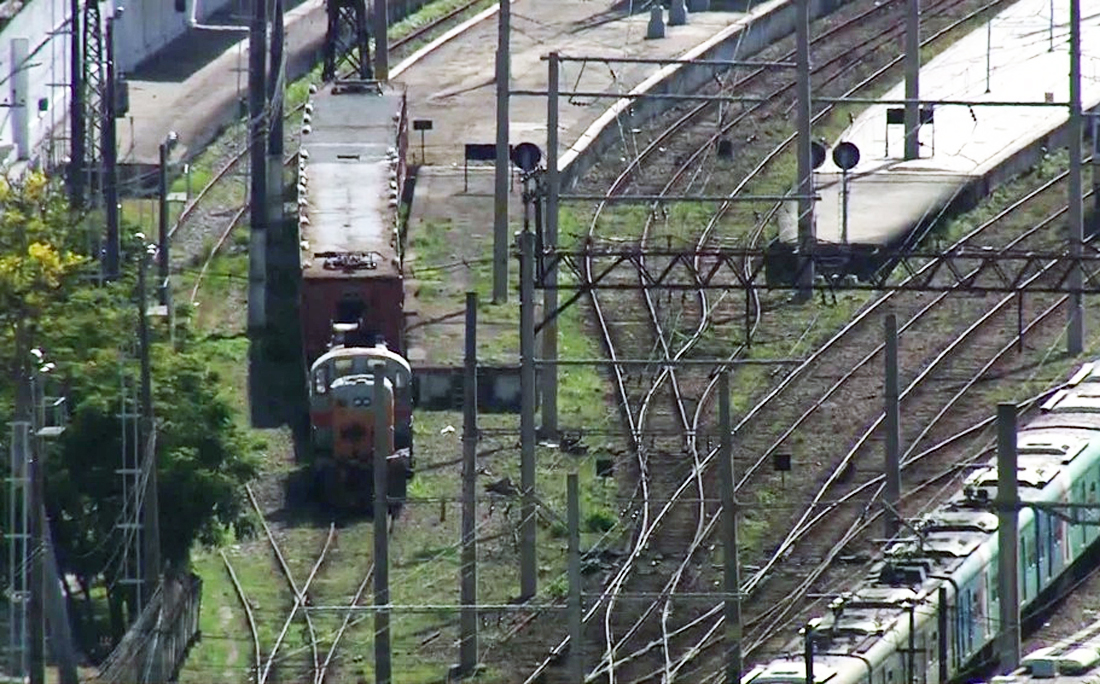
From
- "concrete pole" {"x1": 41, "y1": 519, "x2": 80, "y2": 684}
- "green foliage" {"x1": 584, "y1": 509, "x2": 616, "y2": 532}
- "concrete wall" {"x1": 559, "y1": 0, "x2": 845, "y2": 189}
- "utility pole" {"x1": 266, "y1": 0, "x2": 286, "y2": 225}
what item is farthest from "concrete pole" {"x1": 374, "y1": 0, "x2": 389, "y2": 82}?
"concrete pole" {"x1": 41, "y1": 519, "x2": 80, "y2": 684}

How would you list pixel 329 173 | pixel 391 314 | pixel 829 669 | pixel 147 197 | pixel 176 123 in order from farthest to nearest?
pixel 176 123
pixel 147 197
pixel 329 173
pixel 391 314
pixel 829 669

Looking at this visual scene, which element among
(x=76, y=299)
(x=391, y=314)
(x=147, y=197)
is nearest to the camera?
(x=76, y=299)

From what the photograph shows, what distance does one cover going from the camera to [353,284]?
54594mm


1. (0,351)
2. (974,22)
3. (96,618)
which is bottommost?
(96,618)

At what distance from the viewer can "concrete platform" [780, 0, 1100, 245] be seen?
62.5 meters

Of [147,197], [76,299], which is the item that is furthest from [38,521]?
[147,197]

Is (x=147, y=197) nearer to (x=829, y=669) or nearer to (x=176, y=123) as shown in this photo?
(x=176, y=123)

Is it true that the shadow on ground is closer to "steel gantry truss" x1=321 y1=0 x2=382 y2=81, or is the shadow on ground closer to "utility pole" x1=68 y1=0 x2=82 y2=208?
"steel gantry truss" x1=321 y1=0 x2=382 y2=81

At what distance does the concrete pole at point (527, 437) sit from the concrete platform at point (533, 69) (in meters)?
17.2

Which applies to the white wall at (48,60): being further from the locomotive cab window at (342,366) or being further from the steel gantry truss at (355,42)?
the locomotive cab window at (342,366)

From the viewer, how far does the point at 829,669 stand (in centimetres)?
3894

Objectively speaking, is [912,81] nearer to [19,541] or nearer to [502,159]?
[502,159]

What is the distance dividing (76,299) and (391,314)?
632cm

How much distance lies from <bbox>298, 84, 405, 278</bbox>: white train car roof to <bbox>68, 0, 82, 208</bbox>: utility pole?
3070 millimetres
